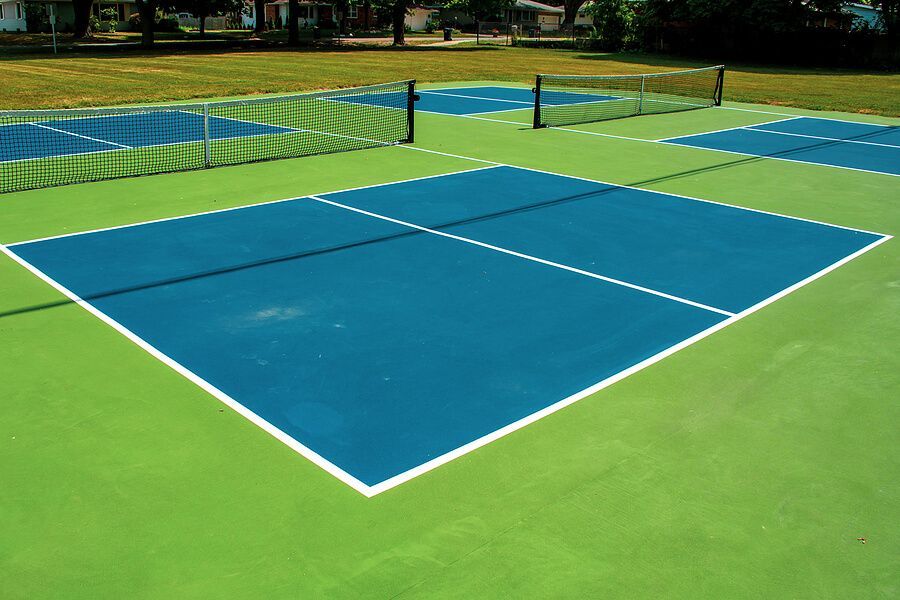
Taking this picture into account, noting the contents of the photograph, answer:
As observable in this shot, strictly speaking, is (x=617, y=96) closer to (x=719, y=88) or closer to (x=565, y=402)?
(x=719, y=88)

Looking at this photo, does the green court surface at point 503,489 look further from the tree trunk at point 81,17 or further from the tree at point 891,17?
the tree trunk at point 81,17

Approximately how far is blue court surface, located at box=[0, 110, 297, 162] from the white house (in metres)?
60.1

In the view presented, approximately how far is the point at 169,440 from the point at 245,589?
1.97 meters

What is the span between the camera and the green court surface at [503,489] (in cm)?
474

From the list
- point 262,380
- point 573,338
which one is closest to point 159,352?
point 262,380

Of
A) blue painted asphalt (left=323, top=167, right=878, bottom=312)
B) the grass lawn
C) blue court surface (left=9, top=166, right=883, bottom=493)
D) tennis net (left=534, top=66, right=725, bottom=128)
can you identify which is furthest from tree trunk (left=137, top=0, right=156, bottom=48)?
blue court surface (left=9, top=166, right=883, bottom=493)

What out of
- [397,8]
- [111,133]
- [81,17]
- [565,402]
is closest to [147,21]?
[397,8]

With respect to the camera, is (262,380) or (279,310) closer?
(262,380)

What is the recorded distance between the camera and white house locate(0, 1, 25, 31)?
72006 millimetres

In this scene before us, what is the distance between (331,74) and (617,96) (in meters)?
12.5

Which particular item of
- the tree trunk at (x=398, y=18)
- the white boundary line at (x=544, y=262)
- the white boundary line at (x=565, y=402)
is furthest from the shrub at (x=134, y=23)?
the white boundary line at (x=565, y=402)

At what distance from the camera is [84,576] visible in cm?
465

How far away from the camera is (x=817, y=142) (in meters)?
21.1

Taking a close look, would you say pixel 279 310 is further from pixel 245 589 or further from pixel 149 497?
pixel 245 589
